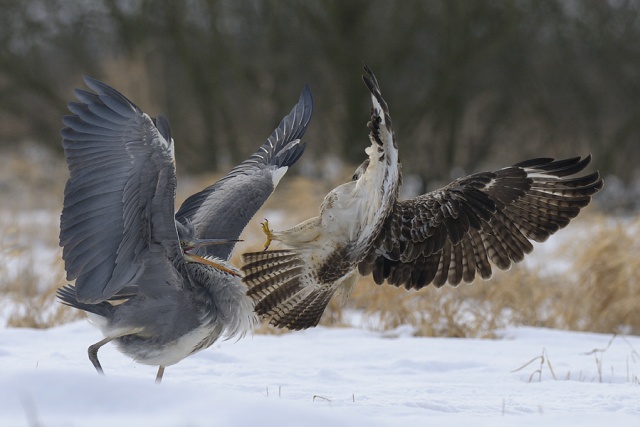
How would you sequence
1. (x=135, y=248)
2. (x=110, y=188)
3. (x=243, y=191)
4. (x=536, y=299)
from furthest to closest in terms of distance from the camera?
(x=536, y=299), (x=243, y=191), (x=135, y=248), (x=110, y=188)

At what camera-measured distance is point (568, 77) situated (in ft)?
55.2

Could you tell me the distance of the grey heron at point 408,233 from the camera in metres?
5.30

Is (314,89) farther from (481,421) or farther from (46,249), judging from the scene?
(481,421)

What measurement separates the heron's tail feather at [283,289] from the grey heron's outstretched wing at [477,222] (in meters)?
0.37

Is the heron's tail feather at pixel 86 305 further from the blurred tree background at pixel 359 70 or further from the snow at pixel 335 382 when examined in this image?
the blurred tree background at pixel 359 70

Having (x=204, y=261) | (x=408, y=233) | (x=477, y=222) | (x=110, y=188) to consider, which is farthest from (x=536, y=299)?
(x=110, y=188)

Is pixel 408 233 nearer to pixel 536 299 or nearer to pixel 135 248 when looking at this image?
pixel 135 248

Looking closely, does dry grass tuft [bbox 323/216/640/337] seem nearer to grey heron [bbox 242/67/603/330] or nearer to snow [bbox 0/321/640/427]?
snow [bbox 0/321/640/427]

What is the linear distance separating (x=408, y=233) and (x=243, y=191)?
1.00 meters

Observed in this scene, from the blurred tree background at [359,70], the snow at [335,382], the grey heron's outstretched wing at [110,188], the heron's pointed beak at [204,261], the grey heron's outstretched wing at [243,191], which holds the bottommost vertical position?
the snow at [335,382]

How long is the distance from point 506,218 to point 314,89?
1033 centimetres

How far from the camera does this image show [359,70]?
1499 cm

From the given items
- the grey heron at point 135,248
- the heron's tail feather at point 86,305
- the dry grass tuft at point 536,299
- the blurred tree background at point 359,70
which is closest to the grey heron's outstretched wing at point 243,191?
the grey heron at point 135,248

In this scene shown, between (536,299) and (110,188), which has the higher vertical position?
(536,299)
